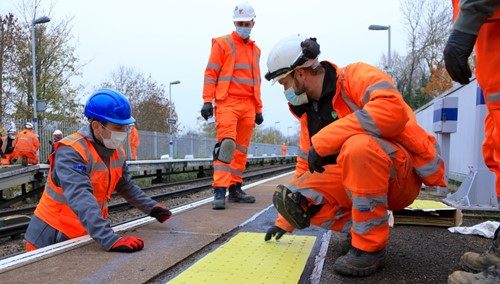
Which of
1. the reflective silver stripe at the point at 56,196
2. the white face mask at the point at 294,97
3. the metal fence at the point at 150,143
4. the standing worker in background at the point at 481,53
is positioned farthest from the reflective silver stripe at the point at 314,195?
the metal fence at the point at 150,143

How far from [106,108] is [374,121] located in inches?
74.8

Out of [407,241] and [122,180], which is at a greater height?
[122,180]

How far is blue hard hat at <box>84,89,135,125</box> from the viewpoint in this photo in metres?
2.95

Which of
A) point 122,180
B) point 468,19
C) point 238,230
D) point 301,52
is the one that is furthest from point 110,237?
point 468,19

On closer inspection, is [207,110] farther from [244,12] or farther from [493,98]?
[493,98]

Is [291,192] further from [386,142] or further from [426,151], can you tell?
[426,151]

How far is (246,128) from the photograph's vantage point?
4.98 m

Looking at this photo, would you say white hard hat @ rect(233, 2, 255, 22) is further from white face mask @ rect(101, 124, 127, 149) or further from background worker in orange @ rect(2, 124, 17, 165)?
background worker in orange @ rect(2, 124, 17, 165)

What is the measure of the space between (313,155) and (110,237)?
55.6 inches

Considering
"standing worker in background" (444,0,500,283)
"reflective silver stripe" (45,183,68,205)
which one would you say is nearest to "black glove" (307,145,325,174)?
"standing worker in background" (444,0,500,283)

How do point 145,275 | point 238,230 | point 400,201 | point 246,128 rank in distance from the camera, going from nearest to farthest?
point 145,275, point 400,201, point 238,230, point 246,128

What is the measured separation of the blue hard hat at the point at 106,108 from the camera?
295 cm

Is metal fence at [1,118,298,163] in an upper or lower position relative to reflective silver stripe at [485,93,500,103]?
lower

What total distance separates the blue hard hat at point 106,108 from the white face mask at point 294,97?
1.21 meters
